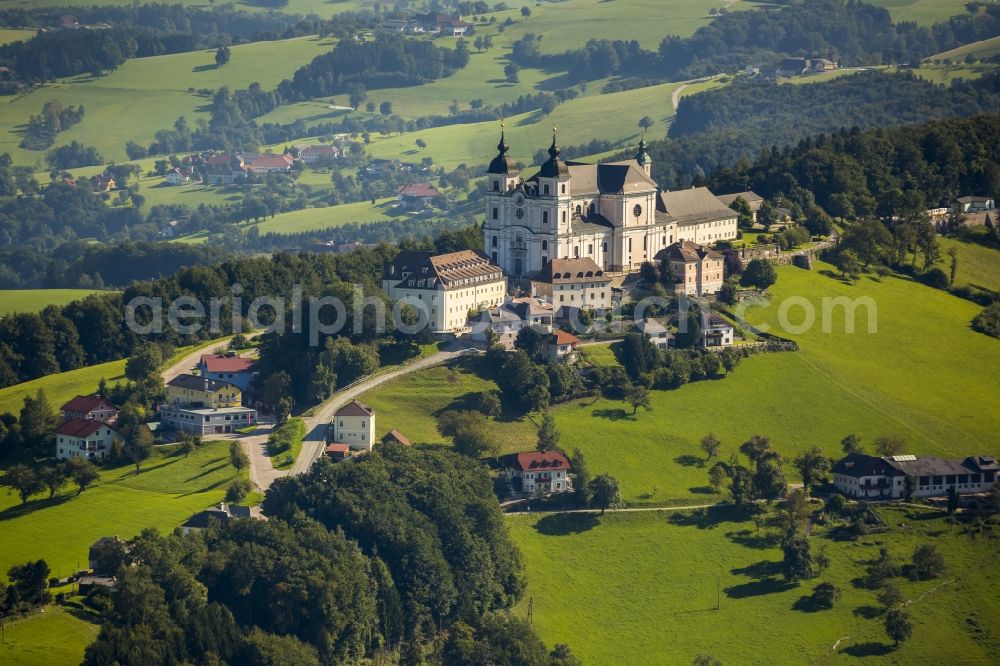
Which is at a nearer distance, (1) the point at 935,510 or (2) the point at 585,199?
(1) the point at 935,510

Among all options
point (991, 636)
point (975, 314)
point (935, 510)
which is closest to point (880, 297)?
point (975, 314)

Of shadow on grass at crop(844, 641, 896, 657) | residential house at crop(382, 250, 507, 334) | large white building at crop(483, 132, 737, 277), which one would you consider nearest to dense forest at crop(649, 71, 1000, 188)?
large white building at crop(483, 132, 737, 277)

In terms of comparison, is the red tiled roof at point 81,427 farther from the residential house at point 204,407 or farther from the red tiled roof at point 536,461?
the red tiled roof at point 536,461

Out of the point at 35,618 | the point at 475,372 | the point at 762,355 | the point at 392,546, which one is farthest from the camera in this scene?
the point at 762,355

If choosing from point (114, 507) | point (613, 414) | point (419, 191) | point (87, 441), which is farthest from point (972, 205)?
point (114, 507)

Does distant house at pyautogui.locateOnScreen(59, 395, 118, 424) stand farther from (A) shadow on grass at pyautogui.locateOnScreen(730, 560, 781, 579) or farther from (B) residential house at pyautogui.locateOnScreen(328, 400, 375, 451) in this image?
(A) shadow on grass at pyautogui.locateOnScreen(730, 560, 781, 579)

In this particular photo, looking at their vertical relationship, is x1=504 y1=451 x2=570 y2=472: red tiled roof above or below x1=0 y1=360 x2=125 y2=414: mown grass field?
below

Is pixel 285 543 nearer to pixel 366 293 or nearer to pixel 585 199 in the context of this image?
pixel 366 293

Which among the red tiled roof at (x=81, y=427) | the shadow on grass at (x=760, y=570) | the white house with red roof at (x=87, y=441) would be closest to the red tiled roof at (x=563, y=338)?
the shadow on grass at (x=760, y=570)
